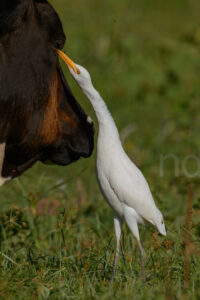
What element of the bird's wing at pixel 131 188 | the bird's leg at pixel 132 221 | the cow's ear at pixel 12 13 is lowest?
the bird's leg at pixel 132 221

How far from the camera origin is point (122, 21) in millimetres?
11969

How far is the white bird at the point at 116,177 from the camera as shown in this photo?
13.6ft

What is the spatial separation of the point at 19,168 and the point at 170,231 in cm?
123

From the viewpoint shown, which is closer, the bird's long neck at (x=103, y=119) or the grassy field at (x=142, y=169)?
the grassy field at (x=142, y=169)

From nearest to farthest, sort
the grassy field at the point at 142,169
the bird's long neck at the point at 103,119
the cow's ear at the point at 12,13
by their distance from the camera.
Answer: the cow's ear at the point at 12,13, the grassy field at the point at 142,169, the bird's long neck at the point at 103,119

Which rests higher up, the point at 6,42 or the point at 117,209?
the point at 6,42

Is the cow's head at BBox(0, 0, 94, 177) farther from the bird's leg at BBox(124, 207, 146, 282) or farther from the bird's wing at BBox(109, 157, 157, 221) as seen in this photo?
the bird's leg at BBox(124, 207, 146, 282)

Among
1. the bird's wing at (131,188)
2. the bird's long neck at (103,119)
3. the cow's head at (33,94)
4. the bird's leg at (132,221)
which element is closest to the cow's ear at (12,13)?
the cow's head at (33,94)

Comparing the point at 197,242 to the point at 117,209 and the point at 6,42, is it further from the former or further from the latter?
the point at 6,42

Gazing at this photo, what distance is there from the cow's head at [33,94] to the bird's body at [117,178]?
12cm

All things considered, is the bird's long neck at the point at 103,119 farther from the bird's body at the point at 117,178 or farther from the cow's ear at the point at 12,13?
the cow's ear at the point at 12,13

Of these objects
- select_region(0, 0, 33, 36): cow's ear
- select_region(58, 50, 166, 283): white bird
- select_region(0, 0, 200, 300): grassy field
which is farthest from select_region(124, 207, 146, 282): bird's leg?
select_region(0, 0, 33, 36): cow's ear

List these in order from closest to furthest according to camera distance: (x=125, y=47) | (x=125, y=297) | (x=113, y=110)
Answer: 1. (x=125, y=297)
2. (x=113, y=110)
3. (x=125, y=47)

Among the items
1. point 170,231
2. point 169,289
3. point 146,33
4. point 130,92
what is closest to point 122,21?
point 146,33
